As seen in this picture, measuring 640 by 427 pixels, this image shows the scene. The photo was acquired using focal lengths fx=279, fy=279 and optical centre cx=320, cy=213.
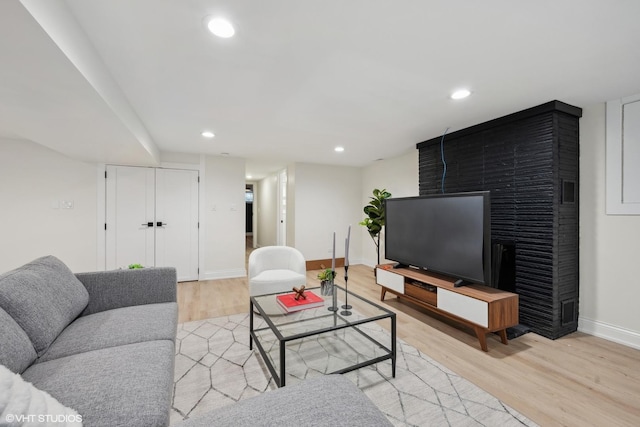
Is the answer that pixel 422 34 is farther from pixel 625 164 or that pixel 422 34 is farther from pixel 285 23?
pixel 625 164

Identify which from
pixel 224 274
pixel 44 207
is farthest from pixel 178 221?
pixel 44 207

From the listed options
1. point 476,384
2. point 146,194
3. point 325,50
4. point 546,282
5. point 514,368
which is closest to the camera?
point 325,50

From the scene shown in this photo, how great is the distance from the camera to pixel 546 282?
259cm

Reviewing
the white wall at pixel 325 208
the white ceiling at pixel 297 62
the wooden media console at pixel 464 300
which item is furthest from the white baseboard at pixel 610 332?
the white wall at pixel 325 208

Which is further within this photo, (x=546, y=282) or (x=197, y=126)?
(x=197, y=126)

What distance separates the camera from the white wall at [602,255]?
2.42 meters

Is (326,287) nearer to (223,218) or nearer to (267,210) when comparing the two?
(223,218)

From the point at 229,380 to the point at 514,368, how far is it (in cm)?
209

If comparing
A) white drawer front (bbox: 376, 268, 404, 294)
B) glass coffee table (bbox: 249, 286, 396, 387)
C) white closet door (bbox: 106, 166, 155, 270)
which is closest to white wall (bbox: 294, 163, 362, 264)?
white drawer front (bbox: 376, 268, 404, 294)

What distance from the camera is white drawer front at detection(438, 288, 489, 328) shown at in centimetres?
237

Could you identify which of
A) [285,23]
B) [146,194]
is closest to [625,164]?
[285,23]

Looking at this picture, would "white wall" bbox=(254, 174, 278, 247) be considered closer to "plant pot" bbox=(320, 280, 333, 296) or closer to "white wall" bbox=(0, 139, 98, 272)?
"white wall" bbox=(0, 139, 98, 272)

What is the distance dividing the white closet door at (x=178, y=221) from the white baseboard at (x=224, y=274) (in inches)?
6.8

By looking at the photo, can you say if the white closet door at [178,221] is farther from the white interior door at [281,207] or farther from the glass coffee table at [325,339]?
the glass coffee table at [325,339]
